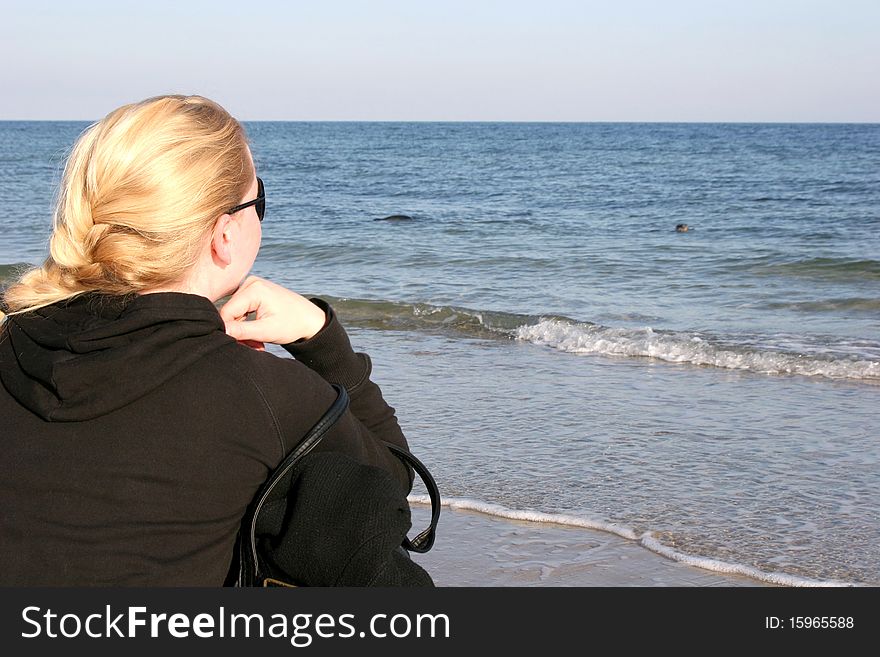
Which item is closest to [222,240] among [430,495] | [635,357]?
[430,495]

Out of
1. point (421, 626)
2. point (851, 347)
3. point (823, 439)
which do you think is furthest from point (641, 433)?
point (421, 626)

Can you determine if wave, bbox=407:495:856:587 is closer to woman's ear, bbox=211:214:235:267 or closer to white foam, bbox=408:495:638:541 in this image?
white foam, bbox=408:495:638:541

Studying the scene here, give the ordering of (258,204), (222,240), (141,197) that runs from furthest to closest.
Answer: (258,204), (222,240), (141,197)

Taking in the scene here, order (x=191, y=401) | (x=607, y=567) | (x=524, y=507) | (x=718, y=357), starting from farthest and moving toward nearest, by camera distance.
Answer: (x=718, y=357)
(x=524, y=507)
(x=607, y=567)
(x=191, y=401)

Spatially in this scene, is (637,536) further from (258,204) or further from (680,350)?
(680,350)

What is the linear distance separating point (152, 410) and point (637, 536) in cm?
337

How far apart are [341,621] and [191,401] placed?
1.46ft

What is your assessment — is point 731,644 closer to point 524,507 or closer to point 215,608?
point 215,608

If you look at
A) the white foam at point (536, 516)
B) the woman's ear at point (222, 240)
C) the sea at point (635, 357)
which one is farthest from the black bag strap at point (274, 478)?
the white foam at point (536, 516)

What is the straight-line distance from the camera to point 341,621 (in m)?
1.65

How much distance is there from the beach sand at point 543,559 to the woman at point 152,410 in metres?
2.51

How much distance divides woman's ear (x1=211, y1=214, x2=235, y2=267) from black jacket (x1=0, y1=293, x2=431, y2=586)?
7.4 inches

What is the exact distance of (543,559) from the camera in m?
4.29

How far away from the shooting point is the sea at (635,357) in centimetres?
489
